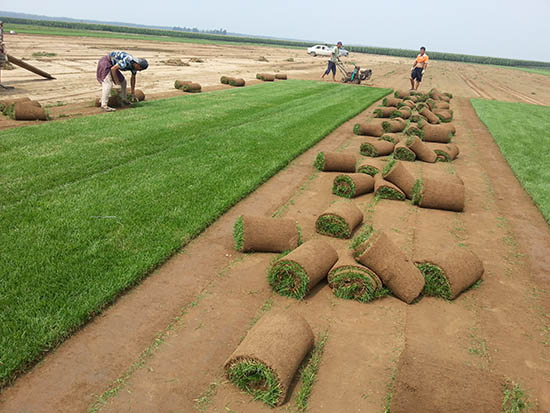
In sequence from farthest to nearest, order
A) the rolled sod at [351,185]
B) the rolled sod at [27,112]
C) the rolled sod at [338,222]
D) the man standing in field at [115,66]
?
the man standing in field at [115,66] → the rolled sod at [27,112] → the rolled sod at [351,185] → the rolled sod at [338,222]

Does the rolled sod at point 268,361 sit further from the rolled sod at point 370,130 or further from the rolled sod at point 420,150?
the rolled sod at point 370,130

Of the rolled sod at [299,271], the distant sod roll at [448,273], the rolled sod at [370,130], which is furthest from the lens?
the rolled sod at [370,130]

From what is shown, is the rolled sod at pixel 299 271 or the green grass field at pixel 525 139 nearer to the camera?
the rolled sod at pixel 299 271

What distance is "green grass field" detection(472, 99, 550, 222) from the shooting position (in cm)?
1118

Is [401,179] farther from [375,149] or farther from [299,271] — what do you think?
[299,271]

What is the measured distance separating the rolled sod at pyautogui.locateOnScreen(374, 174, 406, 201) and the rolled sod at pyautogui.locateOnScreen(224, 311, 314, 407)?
5.94 m

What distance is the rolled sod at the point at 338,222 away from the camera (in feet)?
24.0

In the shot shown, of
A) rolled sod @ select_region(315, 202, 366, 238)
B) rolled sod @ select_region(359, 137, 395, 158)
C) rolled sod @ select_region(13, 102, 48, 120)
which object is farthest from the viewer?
rolled sod @ select_region(13, 102, 48, 120)

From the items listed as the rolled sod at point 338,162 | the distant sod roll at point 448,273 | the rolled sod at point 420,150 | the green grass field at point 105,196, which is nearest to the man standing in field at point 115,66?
the green grass field at point 105,196

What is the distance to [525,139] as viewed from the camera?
17.1 metres

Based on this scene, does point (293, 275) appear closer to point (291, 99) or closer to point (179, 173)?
point (179, 173)

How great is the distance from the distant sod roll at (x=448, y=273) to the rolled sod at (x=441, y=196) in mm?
2935

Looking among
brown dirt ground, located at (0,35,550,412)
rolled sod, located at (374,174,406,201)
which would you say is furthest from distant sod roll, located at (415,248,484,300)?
rolled sod, located at (374,174,406,201)

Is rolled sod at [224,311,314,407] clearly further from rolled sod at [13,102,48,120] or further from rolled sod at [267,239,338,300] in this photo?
rolled sod at [13,102,48,120]
